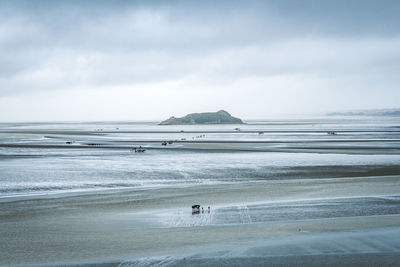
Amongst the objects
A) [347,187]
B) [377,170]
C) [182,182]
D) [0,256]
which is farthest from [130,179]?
[377,170]

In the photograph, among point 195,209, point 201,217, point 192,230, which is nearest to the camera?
point 192,230

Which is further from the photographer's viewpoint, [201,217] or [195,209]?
[195,209]

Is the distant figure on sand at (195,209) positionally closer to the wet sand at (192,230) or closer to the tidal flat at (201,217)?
the tidal flat at (201,217)

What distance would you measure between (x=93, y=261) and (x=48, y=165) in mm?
24250

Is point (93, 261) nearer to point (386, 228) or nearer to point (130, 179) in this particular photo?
point (386, 228)

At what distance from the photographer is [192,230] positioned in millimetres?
13133

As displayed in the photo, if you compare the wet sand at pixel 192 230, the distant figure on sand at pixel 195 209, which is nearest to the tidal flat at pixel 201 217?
the wet sand at pixel 192 230

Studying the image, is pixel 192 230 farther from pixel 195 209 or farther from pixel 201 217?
pixel 195 209

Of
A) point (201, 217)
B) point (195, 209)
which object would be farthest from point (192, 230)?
point (195, 209)

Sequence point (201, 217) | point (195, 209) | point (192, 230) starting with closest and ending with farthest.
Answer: point (192, 230), point (201, 217), point (195, 209)

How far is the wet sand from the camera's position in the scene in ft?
34.1

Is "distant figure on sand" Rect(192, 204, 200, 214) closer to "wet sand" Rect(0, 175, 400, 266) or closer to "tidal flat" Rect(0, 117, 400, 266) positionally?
"tidal flat" Rect(0, 117, 400, 266)

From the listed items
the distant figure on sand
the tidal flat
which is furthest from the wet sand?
the distant figure on sand

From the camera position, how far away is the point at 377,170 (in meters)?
28.2
